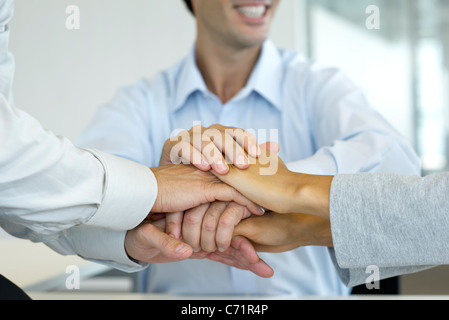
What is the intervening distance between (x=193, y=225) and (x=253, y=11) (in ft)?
2.36

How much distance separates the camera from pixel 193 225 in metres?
0.97

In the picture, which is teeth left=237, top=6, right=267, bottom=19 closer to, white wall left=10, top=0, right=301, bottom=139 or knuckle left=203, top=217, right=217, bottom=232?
knuckle left=203, top=217, right=217, bottom=232

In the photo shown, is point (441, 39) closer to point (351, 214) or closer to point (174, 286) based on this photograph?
point (174, 286)

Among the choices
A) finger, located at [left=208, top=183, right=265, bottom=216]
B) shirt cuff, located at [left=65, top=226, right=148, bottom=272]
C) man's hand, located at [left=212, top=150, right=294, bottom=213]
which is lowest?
shirt cuff, located at [left=65, top=226, right=148, bottom=272]

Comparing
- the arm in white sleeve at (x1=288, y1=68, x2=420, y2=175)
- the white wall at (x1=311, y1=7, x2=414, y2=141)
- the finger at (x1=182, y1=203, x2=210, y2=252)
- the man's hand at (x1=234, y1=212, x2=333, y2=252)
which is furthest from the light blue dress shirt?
the white wall at (x1=311, y1=7, x2=414, y2=141)

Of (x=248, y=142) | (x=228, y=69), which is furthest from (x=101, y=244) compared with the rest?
(x=228, y=69)

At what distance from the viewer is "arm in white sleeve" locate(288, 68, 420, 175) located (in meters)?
1.10

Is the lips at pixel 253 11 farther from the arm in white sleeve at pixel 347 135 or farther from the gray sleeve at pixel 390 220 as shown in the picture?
the gray sleeve at pixel 390 220

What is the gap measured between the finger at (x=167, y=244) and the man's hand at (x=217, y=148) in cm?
14

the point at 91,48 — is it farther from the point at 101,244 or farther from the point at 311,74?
the point at 101,244

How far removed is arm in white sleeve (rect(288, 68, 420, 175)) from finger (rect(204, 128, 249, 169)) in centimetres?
14

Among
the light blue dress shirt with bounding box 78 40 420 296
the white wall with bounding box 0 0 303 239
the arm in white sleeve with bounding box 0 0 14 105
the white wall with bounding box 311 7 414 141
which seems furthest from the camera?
the white wall with bounding box 311 7 414 141
